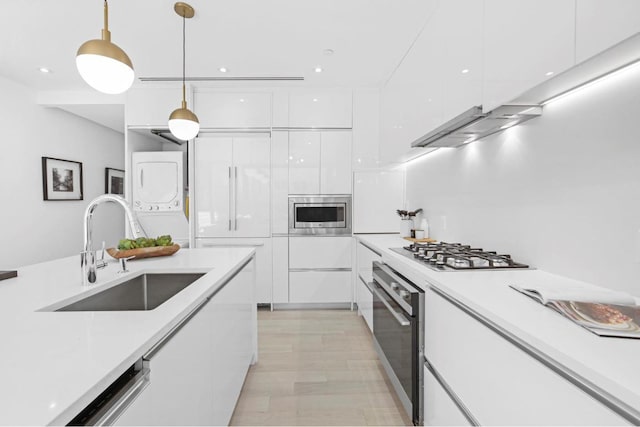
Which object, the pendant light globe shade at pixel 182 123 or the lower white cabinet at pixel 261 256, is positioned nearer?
the pendant light globe shade at pixel 182 123

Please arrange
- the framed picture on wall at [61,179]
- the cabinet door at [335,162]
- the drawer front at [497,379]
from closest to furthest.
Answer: the drawer front at [497,379], the cabinet door at [335,162], the framed picture on wall at [61,179]

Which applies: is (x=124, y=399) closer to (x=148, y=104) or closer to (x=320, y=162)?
(x=320, y=162)

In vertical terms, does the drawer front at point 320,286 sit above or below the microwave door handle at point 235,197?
below

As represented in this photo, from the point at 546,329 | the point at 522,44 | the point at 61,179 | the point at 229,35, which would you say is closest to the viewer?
the point at 546,329

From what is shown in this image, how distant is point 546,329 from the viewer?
796 millimetres

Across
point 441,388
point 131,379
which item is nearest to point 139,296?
point 131,379

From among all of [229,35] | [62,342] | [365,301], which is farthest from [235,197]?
[62,342]

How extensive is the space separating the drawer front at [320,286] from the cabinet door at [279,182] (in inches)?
24.2

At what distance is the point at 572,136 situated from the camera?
1297 millimetres

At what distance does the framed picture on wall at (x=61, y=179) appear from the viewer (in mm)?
3740

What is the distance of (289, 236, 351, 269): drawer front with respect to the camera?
→ 3596 mm

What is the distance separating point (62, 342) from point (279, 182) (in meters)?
2.95

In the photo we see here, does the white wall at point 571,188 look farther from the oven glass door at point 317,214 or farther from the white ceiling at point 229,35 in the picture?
the oven glass door at point 317,214

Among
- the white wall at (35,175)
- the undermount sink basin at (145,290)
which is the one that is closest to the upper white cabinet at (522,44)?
the undermount sink basin at (145,290)
